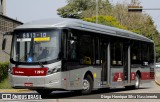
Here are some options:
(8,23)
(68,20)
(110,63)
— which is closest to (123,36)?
(110,63)

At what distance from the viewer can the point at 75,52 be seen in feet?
61.7

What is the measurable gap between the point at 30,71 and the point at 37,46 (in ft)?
3.40

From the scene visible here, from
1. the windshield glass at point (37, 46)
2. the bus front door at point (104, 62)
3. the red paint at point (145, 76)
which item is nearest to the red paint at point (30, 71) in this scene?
the windshield glass at point (37, 46)

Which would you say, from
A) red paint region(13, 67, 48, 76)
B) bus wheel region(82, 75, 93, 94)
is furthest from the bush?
red paint region(13, 67, 48, 76)

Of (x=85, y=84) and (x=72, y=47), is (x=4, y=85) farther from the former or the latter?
(x=72, y=47)

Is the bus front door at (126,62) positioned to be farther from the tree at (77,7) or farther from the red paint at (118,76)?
the tree at (77,7)

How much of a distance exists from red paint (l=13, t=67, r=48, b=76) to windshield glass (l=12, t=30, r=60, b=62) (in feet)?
1.21

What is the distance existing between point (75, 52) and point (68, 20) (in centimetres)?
138

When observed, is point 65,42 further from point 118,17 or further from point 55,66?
point 118,17

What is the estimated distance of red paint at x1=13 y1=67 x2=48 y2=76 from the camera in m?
17.7

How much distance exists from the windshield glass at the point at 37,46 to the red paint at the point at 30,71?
0.37m

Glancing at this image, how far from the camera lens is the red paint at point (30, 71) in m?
17.7

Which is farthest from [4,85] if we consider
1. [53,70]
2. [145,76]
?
[53,70]

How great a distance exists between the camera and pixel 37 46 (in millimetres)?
18109
